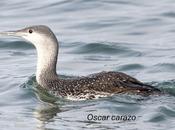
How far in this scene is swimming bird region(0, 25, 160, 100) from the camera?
12.2m

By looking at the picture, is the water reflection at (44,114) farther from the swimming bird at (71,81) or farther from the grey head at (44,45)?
the grey head at (44,45)

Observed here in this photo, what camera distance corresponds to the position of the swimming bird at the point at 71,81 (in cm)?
1222

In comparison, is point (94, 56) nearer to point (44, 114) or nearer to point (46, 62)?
point (46, 62)

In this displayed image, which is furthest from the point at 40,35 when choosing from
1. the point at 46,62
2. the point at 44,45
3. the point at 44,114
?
the point at 44,114

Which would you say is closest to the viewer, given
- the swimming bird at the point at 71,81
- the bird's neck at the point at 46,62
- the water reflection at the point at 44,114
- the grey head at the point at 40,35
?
the water reflection at the point at 44,114

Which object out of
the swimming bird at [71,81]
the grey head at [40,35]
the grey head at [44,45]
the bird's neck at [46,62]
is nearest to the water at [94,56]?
the swimming bird at [71,81]

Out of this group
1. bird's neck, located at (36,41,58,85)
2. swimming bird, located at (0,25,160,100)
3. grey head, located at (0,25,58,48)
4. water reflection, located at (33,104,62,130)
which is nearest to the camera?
water reflection, located at (33,104,62,130)

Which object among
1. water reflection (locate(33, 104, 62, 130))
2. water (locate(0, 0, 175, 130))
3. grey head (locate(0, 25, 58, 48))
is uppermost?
grey head (locate(0, 25, 58, 48))

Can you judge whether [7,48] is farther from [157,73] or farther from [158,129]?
[158,129]

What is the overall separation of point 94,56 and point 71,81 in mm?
3290

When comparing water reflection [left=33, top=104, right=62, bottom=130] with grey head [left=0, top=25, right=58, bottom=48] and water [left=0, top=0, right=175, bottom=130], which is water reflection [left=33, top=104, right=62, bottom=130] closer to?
water [left=0, top=0, right=175, bottom=130]

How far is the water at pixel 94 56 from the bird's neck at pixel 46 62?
0.32 m

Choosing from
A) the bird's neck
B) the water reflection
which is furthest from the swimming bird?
the water reflection

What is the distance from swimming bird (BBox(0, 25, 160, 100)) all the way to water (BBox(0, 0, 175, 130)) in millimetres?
127
